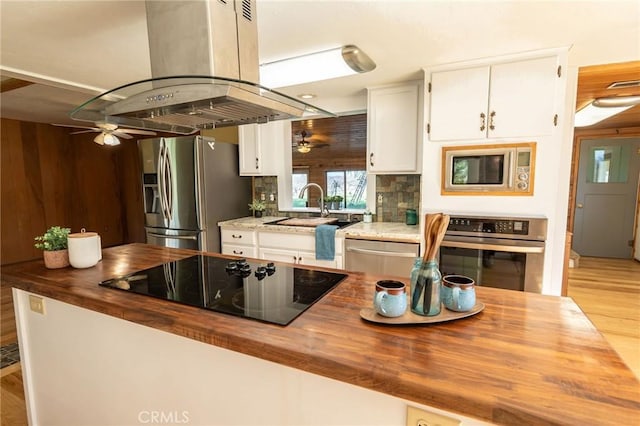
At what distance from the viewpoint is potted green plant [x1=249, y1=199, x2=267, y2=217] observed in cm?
385

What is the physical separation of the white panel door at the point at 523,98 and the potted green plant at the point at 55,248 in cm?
278

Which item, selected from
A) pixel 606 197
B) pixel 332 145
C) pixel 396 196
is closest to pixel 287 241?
pixel 396 196

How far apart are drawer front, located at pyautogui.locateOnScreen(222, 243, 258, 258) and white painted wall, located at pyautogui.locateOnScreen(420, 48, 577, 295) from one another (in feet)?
5.62

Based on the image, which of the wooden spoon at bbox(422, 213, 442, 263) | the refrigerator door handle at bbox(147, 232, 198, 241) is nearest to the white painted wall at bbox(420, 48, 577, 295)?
the wooden spoon at bbox(422, 213, 442, 263)

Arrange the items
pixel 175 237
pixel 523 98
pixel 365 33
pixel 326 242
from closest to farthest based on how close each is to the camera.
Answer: pixel 365 33, pixel 523 98, pixel 326 242, pixel 175 237

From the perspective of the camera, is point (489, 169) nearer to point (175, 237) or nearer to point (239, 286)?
point (239, 286)

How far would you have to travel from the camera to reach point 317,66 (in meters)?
2.24

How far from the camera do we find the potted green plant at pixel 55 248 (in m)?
1.61

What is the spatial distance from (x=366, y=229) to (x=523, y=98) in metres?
1.50

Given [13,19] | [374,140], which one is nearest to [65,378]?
[13,19]

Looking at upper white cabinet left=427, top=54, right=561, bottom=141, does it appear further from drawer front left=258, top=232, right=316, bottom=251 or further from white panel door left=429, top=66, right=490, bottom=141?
drawer front left=258, top=232, right=316, bottom=251

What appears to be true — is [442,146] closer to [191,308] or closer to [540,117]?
[540,117]

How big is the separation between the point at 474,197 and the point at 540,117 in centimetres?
68

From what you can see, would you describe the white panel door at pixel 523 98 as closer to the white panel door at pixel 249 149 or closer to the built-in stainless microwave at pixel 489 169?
the built-in stainless microwave at pixel 489 169
